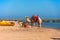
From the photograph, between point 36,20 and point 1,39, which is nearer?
point 1,39

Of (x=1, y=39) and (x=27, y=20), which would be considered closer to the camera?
(x=1, y=39)

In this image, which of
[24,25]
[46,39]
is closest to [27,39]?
[46,39]

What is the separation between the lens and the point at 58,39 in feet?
30.5

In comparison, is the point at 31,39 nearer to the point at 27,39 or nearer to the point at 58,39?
the point at 27,39

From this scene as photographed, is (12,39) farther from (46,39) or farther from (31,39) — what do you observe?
(46,39)

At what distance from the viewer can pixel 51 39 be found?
31.3 feet

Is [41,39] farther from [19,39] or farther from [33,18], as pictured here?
[33,18]

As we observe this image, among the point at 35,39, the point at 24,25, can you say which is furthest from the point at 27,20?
the point at 35,39

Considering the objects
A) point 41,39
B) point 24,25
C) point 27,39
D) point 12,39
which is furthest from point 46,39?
point 24,25

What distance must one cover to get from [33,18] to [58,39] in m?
10.4

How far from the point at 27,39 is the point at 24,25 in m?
10.2

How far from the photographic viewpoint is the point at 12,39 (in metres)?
9.35

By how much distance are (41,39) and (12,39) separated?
1.36 m

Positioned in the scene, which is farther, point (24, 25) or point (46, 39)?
point (24, 25)
